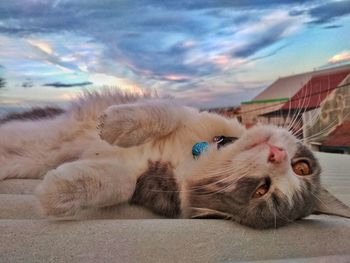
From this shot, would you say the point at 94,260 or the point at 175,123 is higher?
the point at 175,123

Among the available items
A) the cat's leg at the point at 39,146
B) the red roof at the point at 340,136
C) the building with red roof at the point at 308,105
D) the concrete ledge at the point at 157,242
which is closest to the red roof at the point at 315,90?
the building with red roof at the point at 308,105

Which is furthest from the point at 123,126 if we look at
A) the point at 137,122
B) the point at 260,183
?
the point at 260,183

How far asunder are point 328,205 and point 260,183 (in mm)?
219

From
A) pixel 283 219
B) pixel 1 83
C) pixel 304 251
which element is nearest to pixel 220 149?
pixel 283 219

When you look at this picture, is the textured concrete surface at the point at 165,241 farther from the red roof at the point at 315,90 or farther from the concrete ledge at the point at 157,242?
the red roof at the point at 315,90

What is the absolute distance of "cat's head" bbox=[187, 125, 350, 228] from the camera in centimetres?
92

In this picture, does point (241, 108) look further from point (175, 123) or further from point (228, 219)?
point (228, 219)

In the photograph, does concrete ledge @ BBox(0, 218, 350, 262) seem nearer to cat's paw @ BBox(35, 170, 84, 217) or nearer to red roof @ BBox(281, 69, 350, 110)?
cat's paw @ BBox(35, 170, 84, 217)

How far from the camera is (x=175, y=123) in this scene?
1.16 m

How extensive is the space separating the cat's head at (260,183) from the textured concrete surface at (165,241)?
2.2 inches

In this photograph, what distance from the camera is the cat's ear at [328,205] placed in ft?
3.30

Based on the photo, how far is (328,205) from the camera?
3.39 ft

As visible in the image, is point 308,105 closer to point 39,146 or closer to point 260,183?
point 260,183

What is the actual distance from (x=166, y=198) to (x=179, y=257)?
334 mm
